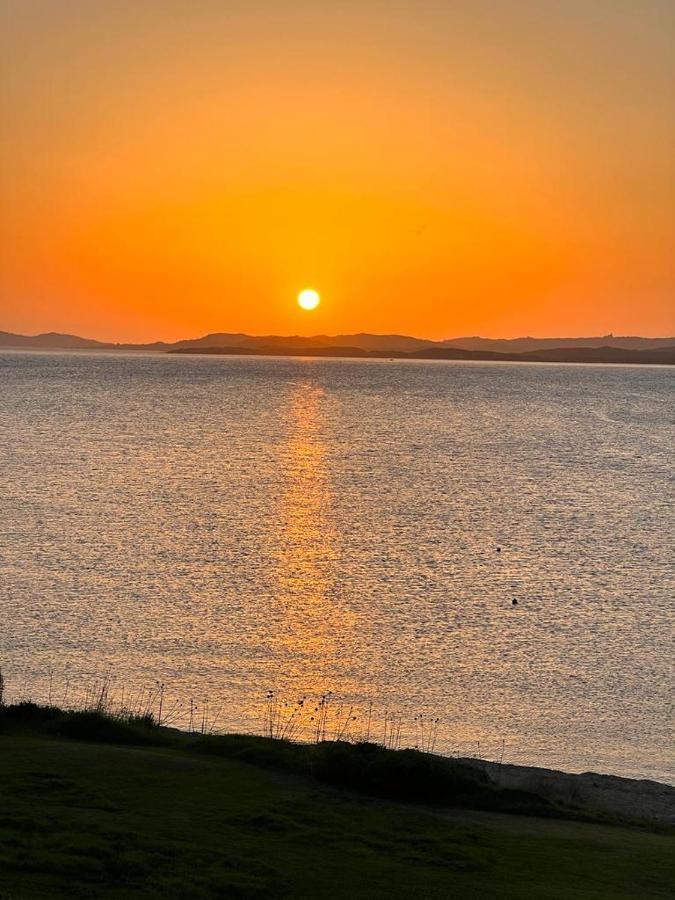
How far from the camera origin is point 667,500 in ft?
274

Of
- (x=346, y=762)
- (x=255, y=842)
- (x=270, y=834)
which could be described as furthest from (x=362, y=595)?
(x=255, y=842)

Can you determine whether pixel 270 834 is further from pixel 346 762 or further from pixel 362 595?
pixel 362 595

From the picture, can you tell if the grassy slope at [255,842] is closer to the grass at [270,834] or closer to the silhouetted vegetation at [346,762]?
the grass at [270,834]

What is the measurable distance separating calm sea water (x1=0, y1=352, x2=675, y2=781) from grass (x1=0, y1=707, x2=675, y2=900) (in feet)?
34.2

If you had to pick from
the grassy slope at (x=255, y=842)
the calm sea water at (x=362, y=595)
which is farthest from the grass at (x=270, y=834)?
the calm sea water at (x=362, y=595)

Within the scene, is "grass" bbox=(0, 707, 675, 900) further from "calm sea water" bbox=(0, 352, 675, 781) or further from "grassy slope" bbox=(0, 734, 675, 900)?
"calm sea water" bbox=(0, 352, 675, 781)

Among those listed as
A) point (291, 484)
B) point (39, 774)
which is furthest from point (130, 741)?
point (291, 484)

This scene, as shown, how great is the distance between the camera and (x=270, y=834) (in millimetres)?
15359

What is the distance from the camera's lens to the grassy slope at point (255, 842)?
1343 centimetres

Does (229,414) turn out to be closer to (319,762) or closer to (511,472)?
(511,472)

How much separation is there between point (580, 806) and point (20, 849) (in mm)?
10666

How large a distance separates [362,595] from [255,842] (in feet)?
104

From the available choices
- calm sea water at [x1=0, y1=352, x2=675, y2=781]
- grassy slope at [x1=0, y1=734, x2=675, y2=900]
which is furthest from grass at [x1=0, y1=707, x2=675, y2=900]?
calm sea water at [x1=0, y1=352, x2=675, y2=781]

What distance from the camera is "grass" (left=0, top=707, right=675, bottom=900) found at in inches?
531
